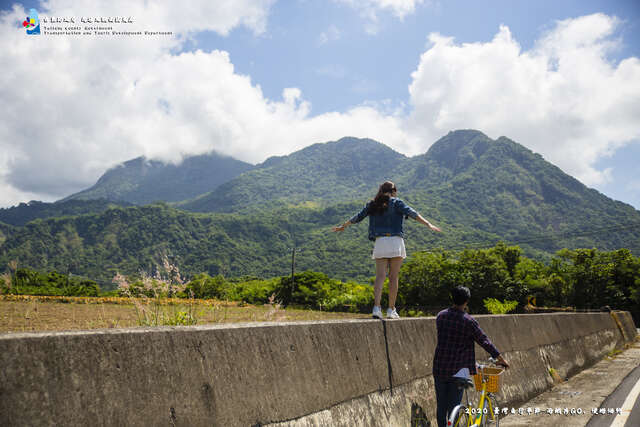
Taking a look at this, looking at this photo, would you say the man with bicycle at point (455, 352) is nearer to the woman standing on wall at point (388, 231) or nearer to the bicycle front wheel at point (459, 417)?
the bicycle front wheel at point (459, 417)

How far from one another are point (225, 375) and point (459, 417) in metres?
2.30

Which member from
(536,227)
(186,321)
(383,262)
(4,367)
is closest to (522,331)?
(383,262)

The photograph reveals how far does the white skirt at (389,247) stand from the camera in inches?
223

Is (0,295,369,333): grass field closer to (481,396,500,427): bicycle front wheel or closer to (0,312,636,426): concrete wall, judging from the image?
(0,312,636,426): concrete wall

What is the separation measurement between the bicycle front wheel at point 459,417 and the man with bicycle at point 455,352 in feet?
0.44

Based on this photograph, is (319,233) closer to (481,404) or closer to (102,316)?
(102,316)

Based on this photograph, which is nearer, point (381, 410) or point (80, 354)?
point (80, 354)

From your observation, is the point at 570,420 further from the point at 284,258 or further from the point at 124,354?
the point at 284,258

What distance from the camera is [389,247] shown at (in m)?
5.70

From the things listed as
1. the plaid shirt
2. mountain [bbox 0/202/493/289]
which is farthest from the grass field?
mountain [bbox 0/202/493/289]

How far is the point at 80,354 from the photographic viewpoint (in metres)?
2.09

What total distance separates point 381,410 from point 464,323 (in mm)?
1123

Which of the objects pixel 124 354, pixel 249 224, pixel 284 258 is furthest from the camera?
pixel 249 224

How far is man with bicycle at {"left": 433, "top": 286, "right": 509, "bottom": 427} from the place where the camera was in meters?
4.23
